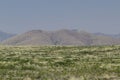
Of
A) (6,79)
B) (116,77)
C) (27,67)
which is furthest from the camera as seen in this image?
(27,67)

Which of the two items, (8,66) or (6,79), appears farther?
(8,66)

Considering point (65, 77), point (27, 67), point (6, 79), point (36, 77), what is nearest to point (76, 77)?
point (65, 77)

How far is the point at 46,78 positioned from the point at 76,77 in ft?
9.62

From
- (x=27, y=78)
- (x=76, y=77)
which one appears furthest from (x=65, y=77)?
(x=27, y=78)

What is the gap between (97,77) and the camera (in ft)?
116

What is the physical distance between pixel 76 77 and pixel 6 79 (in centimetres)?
670

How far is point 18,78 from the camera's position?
3438 cm

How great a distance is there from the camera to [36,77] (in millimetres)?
35688

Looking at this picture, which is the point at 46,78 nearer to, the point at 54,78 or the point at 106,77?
the point at 54,78

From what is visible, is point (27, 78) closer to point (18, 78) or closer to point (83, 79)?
point (18, 78)

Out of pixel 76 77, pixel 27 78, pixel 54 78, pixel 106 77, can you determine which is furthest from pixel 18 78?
pixel 106 77

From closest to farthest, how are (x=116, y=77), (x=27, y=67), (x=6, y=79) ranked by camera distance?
(x=6, y=79) → (x=116, y=77) → (x=27, y=67)

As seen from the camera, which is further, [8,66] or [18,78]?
[8,66]

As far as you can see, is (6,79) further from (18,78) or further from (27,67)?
(27,67)
